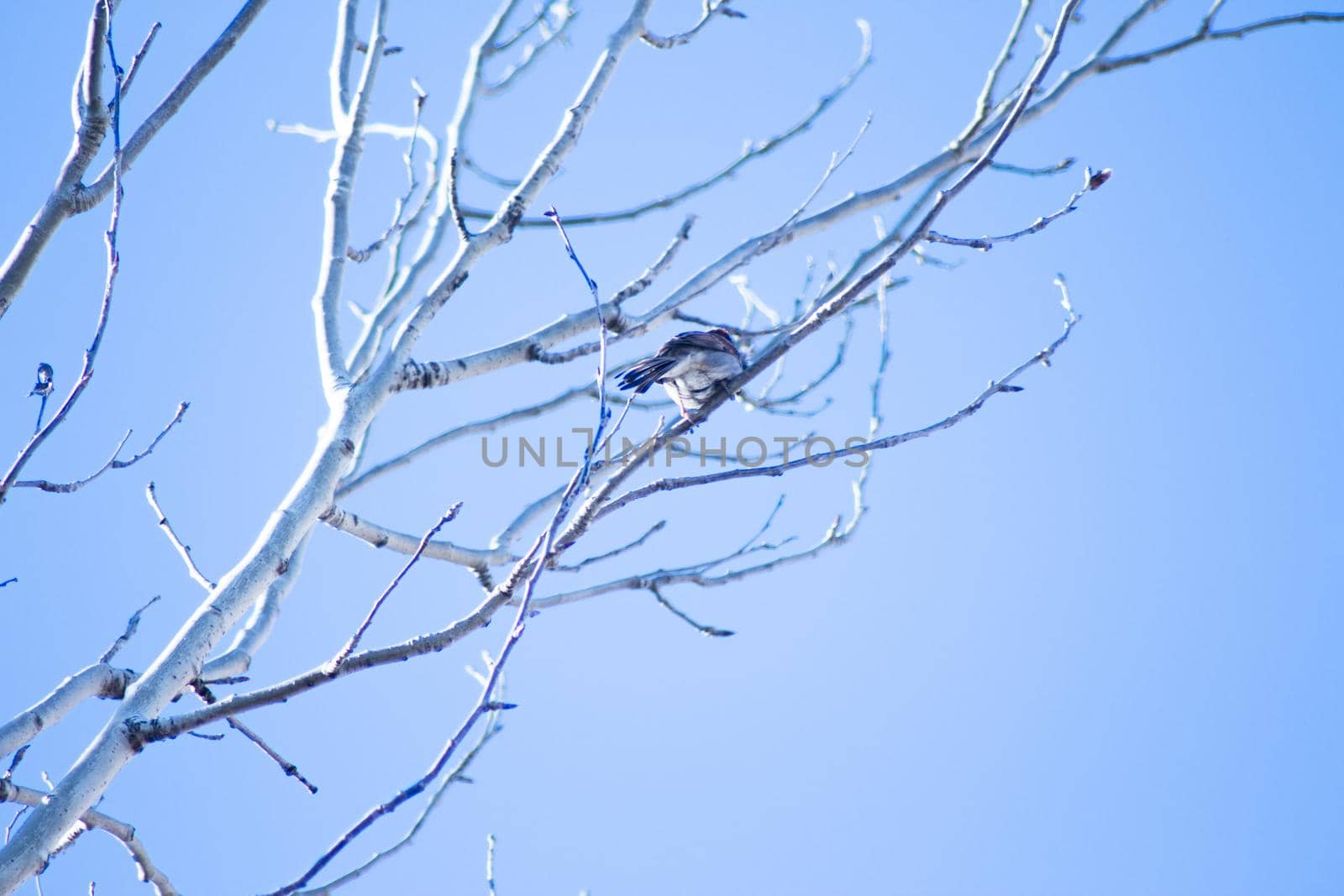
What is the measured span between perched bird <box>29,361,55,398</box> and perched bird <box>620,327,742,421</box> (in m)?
2.65

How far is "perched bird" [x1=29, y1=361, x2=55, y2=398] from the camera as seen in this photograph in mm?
2574

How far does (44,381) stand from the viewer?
258 centimetres

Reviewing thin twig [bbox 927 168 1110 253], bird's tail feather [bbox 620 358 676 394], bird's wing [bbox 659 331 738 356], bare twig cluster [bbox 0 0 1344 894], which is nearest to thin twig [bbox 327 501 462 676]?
bare twig cluster [bbox 0 0 1344 894]

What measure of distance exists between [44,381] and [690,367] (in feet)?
10.7

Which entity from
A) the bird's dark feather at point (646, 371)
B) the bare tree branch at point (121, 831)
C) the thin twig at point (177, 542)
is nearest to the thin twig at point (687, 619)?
the thin twig at point (177, 542)

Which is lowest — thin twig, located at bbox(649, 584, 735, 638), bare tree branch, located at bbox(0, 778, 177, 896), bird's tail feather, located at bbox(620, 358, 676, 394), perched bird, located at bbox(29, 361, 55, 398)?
bare tree branch, located at bbox(0, 778, 177, 896)

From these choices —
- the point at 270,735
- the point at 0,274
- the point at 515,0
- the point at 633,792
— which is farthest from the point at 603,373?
the point at 633,792

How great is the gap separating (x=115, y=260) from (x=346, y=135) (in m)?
1.62

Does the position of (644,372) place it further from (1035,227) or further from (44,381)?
(44,381)

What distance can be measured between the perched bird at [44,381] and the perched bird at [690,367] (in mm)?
2646

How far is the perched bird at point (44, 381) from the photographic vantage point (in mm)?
2574

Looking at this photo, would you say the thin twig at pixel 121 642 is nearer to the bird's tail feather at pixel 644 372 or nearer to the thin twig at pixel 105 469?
the thin twig at pixel 105 469

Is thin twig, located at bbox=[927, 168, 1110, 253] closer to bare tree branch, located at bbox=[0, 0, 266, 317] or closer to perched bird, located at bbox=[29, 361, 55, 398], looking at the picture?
bare tree branch, located at bbox=[0, 0, 266, 317]

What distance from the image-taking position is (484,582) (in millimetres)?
4168
